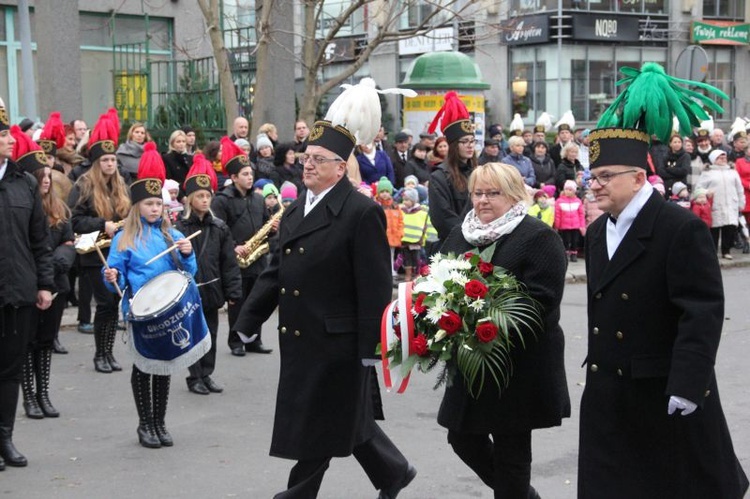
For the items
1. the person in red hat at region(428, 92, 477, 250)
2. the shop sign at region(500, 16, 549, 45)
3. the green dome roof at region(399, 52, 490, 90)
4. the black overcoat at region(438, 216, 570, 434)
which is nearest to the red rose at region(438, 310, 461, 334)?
the black overcoat at region(438, 216, 570, 434)

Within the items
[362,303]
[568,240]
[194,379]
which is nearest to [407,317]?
[362,303]

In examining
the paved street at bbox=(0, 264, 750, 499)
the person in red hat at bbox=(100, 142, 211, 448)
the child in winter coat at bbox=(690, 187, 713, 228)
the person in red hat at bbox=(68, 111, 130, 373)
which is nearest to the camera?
the paved street at bbox=(0, 264, 750, 499)

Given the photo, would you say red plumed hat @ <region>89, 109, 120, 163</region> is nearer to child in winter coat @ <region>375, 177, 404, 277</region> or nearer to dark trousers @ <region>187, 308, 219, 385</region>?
dark trousers @ <region>187, 308, 219, 385</region>

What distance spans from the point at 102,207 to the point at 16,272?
298 centimetres

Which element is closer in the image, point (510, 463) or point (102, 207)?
point (510, 463)

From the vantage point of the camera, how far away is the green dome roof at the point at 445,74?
20.2 meters

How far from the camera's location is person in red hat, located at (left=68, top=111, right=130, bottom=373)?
9.55 meters

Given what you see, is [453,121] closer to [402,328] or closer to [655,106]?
[402,328]

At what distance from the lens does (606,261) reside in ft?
15.5

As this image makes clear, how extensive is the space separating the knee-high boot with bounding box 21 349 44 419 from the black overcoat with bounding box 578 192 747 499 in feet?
15.8

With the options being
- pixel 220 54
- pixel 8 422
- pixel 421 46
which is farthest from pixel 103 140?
pixel 421 46

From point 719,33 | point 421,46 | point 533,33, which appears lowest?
point 421,46

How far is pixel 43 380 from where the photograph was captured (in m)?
8.20

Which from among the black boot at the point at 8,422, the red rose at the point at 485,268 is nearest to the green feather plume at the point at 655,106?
the red rose at the point at 485,268
